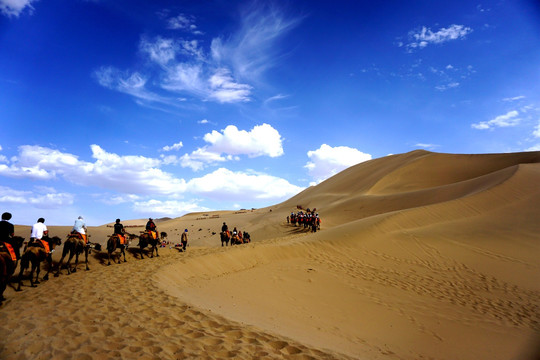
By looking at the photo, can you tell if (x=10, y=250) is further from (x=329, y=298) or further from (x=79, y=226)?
(x=329, y=298)

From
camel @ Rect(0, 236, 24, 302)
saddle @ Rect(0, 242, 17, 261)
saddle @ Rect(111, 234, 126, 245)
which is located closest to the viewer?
camel @ Rect(0, 236, 24, 302)

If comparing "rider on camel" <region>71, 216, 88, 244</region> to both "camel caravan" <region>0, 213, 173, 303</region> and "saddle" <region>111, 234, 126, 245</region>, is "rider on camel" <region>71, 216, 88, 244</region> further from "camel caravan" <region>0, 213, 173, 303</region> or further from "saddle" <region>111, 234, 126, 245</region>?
"saddle" <region>111, 234, 126, 245</region>

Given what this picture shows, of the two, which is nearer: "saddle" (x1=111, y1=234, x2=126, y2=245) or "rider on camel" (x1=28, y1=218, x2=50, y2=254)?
"rider on camel" (x1=28, y1=218, x2=50, y2=254)

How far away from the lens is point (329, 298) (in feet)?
31.8

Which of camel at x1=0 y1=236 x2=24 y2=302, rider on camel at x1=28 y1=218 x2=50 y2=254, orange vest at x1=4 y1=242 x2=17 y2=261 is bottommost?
camel at x1=0 y1=236 x2=24 y2=302

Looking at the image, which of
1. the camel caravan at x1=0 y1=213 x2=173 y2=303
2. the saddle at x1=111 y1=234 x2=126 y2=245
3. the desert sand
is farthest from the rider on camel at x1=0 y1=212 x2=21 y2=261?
the saddle at x1=111 y1=234 x2=126 y2=245

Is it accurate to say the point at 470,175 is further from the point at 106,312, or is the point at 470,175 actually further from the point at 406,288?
the point at 106,312

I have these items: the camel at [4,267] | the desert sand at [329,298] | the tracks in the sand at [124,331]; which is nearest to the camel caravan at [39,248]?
the camel at [4,267]

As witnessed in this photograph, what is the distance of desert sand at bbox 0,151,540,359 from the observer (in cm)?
543

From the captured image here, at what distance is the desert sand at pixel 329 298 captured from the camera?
5.43 meters

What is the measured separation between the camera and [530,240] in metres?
14.9

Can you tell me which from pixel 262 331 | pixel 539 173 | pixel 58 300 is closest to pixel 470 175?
pixel 539 173

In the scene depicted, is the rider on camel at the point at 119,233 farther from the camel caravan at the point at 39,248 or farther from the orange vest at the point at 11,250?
the orange vest at the point at 11,250

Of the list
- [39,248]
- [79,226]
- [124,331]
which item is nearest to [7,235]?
[39,248]
